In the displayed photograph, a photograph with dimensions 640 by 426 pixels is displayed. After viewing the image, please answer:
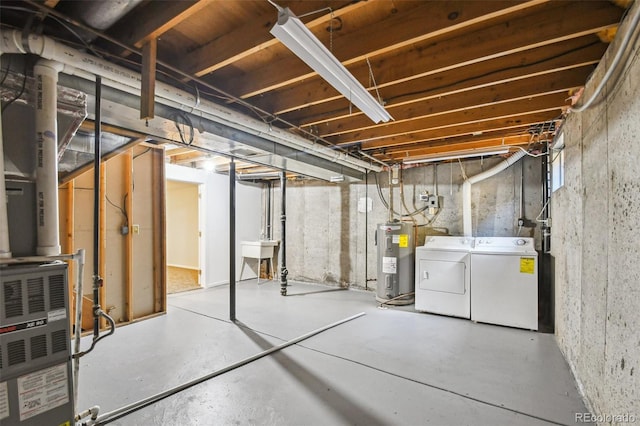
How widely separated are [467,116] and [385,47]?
163 centimetres

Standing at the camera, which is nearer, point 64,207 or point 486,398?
point 486,398

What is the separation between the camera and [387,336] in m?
3.18

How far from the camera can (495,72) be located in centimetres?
217

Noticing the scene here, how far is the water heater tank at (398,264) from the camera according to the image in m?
4.50

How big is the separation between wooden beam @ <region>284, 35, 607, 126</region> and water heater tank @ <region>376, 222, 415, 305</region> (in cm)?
209

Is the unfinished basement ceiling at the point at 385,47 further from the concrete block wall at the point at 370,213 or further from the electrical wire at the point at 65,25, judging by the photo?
the concrete block wall at the point at 370,213

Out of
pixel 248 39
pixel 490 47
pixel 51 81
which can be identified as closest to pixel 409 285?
pixel 490 47

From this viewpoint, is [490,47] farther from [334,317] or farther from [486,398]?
[334,317]

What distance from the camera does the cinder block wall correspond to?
134 centimetres

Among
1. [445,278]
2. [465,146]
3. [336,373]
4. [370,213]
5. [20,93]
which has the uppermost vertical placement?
[465,146]

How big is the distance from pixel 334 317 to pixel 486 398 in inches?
79.5

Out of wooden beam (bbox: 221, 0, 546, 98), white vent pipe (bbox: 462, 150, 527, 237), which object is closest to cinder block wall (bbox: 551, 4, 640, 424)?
wooden beam (bbox: 221, 0, 546, 98)

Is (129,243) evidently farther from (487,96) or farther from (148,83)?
(487,96)

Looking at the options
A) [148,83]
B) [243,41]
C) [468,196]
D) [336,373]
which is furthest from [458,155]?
[148,83]
